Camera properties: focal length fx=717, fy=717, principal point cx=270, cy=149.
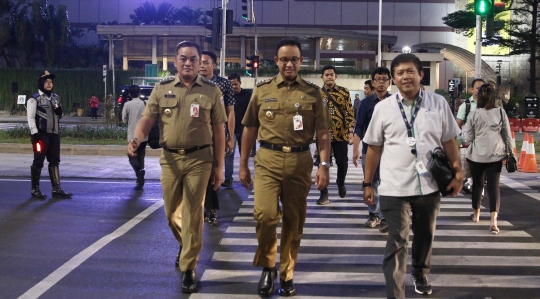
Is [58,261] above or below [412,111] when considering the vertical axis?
below

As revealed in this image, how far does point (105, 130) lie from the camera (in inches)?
859

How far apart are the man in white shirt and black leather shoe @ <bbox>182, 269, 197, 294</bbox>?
1.68 m

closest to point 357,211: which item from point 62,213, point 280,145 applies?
point 62,213

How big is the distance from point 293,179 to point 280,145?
0.30 meters

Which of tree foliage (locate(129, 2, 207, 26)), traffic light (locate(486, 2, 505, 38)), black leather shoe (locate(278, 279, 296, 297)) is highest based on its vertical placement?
tree foliage (locate(129, 2, 207, 26))

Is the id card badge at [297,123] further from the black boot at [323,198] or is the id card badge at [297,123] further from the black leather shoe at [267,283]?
the black boot at [323,198]

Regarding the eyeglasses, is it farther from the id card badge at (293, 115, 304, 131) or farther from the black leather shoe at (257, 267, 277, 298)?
the black leather shoe at (257, 267, 277, 298)

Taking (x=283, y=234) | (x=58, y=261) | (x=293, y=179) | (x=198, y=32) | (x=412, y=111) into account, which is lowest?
(x=58, y=261)

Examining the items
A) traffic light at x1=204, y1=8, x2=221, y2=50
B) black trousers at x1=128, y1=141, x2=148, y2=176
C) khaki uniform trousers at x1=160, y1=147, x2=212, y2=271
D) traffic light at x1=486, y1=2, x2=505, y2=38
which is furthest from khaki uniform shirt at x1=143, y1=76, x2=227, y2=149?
traffic light at x1=204, y1=8, x2=221, y2=50

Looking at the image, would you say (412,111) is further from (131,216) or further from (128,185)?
(128,185)

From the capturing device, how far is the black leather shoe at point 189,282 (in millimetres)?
6074

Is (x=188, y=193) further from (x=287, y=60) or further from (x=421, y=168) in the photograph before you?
(x=421, y=168)

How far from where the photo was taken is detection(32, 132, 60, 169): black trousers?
11.0 meters

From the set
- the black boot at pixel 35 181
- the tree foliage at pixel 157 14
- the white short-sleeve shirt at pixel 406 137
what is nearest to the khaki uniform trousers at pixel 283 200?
the white short-sleeve shirt at pixel 406 137
